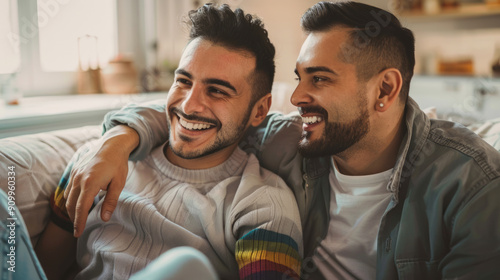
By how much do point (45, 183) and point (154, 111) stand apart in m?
0.39

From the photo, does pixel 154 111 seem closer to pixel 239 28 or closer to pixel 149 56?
pixel 239 28

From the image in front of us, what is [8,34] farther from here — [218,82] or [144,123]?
[218,82]

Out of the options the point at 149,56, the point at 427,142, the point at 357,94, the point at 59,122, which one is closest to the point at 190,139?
the point at 357,94

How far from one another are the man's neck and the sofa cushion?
344mm

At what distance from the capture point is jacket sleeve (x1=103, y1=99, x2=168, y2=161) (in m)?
1.29

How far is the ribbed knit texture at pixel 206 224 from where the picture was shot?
1042 mm

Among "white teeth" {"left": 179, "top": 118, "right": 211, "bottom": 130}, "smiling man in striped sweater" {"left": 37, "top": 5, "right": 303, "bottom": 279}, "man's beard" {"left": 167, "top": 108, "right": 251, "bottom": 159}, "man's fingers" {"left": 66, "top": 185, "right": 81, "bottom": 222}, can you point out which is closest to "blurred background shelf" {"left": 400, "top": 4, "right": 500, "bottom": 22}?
"smiling man in striped sweater" {"left": 37, "top": 5, "right": 303, "bottom": 279}

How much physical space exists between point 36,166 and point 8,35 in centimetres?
119

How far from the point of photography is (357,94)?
114 centimetres

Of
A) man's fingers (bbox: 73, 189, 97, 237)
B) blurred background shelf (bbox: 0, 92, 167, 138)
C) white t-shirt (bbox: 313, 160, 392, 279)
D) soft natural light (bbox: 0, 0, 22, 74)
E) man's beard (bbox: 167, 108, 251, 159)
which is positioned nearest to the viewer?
man's fingers (bbox: 73, 189, 97, 237)

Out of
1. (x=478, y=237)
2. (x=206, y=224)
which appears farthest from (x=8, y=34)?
(x=478, y=237)

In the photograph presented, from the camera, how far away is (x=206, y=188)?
1.24 metres

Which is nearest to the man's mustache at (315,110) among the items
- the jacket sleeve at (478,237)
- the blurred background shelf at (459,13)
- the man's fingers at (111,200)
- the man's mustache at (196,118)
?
the man's mustache at (196,118)

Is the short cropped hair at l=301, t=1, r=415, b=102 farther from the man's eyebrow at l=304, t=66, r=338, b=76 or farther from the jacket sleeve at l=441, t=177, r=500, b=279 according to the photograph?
the jacket sleeve at l=441, t=177, r=500, b=279
